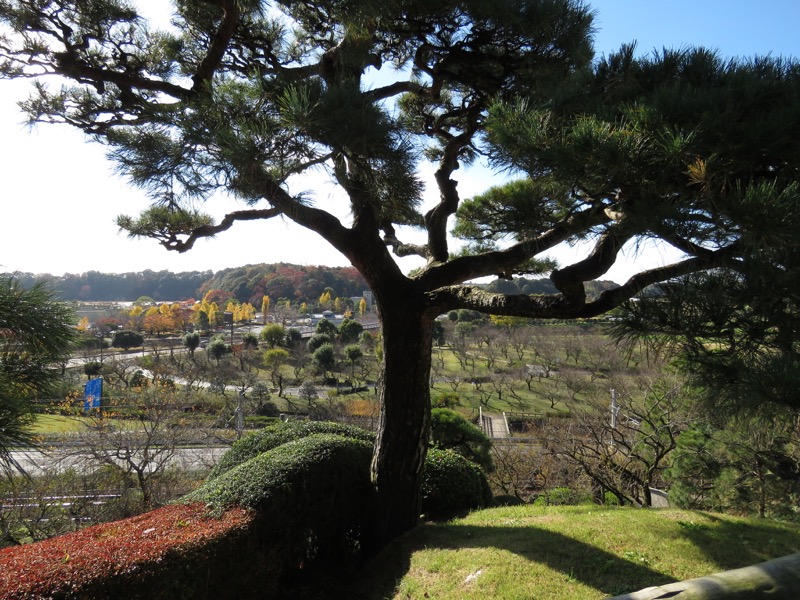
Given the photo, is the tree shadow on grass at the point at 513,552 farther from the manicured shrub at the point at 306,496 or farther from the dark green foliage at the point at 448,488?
the dark green foliage at the point at 448,488

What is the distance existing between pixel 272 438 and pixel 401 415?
1.49 m

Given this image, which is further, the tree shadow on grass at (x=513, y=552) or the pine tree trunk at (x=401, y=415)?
the pine tree trunk at (x=401, y=415)

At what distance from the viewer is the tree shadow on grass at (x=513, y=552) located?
8.50 ft

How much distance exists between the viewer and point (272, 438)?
440cm

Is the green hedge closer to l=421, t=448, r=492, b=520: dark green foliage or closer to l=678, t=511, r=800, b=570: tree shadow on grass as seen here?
l=421, t=448, r=492, b=520: dark green foliage

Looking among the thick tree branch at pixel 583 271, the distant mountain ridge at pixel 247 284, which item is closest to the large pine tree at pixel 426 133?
the thick tree branch at pixel 583 271

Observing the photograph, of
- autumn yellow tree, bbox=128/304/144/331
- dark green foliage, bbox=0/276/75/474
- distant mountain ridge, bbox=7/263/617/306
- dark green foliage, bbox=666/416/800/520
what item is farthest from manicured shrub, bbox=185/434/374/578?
distant mountain ridge, bbox=7/263/617/306

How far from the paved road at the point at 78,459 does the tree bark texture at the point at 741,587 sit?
7008 mm

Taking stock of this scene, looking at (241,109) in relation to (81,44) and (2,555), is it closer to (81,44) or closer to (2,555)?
(81,44)

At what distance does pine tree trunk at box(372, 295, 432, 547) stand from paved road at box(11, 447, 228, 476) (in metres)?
4.89

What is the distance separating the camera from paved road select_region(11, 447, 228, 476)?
7.14 metres

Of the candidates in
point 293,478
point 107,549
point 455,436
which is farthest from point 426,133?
point 455,436

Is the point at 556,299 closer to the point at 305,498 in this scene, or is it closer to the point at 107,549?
the point at 305,498

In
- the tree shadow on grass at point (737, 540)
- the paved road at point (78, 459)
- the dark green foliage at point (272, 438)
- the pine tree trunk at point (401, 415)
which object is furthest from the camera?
the paved road at point (78, 459)
